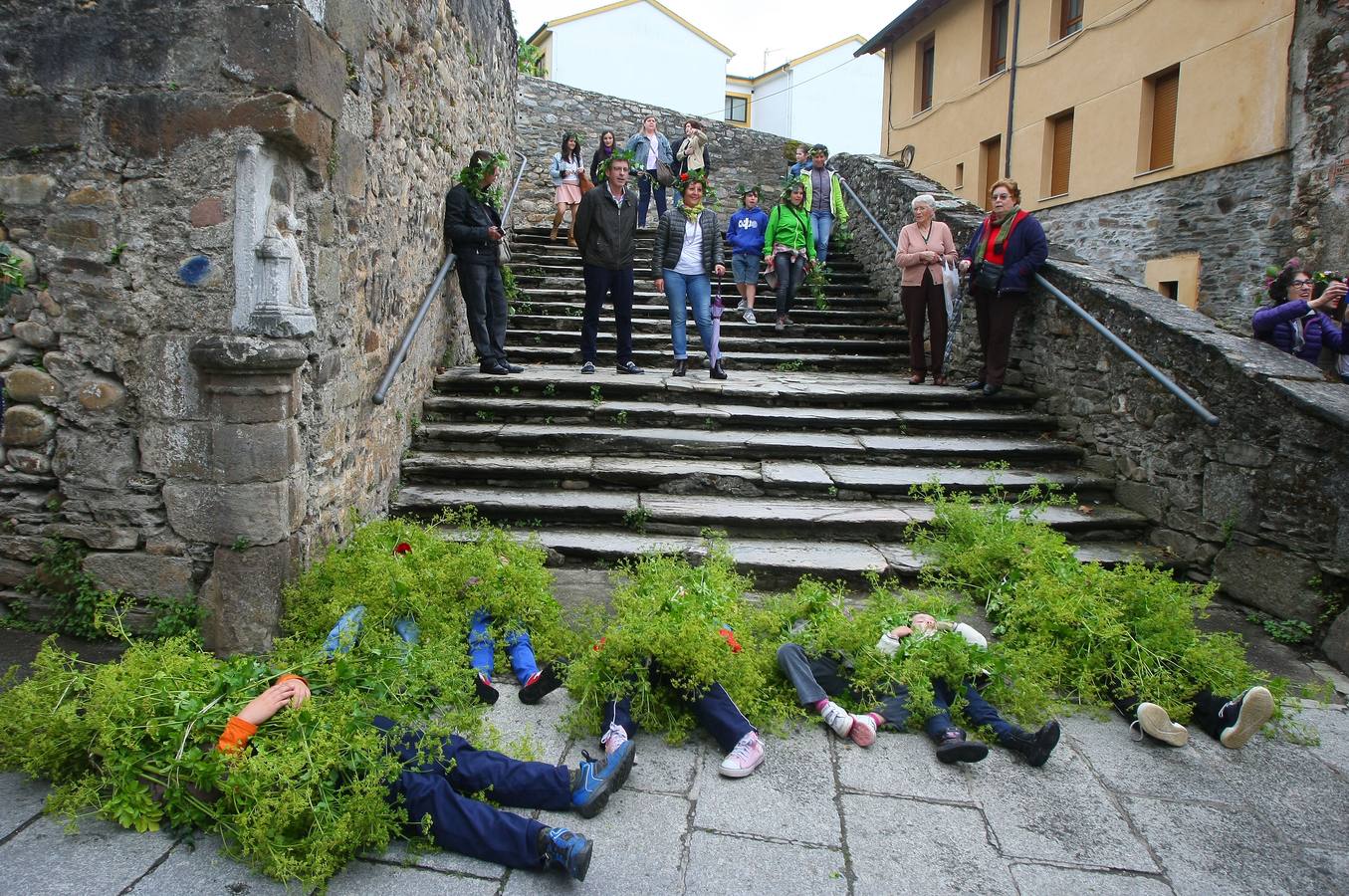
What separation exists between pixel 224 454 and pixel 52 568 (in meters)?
1.00

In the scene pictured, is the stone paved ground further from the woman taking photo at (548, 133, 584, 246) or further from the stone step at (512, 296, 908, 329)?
the woman taking photo at (548, 133, 584, 246)

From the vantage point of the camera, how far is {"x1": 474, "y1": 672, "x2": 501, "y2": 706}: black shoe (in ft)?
10.4

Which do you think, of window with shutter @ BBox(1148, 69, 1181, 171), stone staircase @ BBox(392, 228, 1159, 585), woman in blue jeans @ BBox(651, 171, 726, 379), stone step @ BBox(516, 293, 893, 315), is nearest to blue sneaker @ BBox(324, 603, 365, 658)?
stone staircase @ BBox(392, 228, 1159, 585)

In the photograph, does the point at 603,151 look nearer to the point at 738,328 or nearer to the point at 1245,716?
the point at 738,328

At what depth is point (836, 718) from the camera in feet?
10.3

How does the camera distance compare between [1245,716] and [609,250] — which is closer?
[1245,716]

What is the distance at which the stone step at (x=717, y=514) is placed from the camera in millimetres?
5098

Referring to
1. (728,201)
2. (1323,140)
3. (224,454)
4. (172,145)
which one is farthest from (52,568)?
(728,201)

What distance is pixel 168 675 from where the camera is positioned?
273cm

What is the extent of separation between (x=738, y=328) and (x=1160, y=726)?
20.3ft

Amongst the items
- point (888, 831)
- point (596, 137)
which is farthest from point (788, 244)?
point (596, 137)

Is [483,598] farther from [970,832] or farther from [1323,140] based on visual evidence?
[1323,140]

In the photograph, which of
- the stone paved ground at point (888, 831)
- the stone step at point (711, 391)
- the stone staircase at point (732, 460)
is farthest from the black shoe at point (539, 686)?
the stone step at point (711, 391)

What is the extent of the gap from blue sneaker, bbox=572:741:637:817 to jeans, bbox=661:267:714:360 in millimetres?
4814
